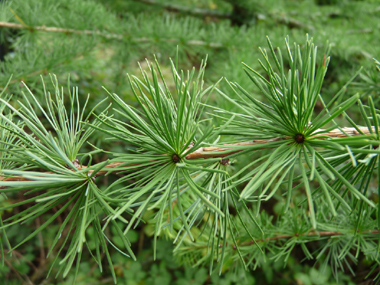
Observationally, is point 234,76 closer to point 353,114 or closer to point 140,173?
point 140,173

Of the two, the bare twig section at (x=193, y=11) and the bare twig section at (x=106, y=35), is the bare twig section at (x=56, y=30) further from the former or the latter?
the bare twig section at (x=193, y=11)

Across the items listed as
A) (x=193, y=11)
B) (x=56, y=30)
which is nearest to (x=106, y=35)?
(x=56, y=30)

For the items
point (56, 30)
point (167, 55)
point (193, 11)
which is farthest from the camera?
point (193, 11)

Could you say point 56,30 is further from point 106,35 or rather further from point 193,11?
point 193,11

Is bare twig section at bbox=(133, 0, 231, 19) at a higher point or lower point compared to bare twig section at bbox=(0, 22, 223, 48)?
higher

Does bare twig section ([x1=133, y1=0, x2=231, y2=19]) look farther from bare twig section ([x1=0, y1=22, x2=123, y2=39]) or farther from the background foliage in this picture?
bare twig section ([x1=0, y1=22, x2=123, y2=39])

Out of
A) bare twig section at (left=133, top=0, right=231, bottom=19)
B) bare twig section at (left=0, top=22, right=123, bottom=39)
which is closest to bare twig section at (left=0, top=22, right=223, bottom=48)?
bare twig section at (left=0, top=22, right=123, bottom=39)

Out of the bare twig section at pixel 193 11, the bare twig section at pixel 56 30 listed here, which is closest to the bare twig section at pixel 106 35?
the bare twig section at pixel 56 30

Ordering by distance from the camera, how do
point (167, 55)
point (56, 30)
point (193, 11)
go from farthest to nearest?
point (193, 11) < point (167, 55) < point (56, 30)
